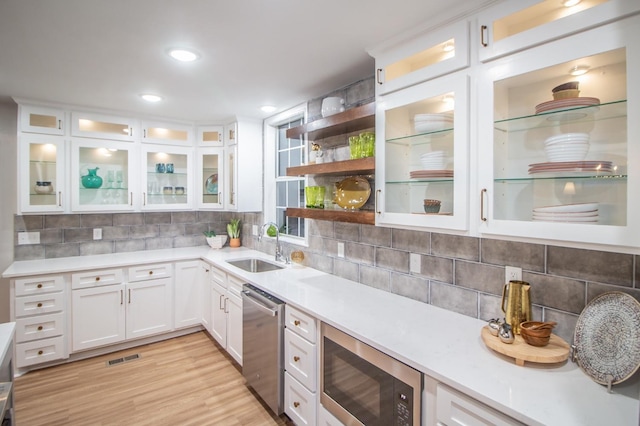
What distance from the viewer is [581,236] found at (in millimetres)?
1088

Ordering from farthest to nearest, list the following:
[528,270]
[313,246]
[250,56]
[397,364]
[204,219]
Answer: [204,219]
[313,246]
[250,56]
[528,270]
[397,364]

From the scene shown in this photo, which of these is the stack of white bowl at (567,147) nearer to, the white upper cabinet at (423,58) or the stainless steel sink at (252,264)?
the white upper cabinet at (423,58)

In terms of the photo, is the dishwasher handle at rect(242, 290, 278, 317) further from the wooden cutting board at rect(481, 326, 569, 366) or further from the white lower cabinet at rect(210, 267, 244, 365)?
the wooden cutting board at rect(481, 326, 569, 366)

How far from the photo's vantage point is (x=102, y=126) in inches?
128

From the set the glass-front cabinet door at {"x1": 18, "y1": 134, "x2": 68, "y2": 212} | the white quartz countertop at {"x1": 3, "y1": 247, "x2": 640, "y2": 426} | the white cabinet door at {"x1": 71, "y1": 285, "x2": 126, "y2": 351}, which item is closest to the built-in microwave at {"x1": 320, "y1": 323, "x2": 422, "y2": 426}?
the white quartz countertop at {"x1": 3, "y1": 247, "x2": 640, "y2": 426}

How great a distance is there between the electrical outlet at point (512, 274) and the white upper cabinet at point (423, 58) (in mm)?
973

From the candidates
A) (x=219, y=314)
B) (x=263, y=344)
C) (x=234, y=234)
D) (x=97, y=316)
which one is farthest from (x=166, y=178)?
(x=263, y=344)

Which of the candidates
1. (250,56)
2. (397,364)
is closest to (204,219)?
(250,56)

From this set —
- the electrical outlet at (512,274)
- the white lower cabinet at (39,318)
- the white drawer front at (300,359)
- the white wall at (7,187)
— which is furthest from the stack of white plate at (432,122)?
the white wall at (7,187)

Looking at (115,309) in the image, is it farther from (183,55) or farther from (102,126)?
(183,55)

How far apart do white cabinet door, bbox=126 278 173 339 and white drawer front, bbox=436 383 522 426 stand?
299 cm

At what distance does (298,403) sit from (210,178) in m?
2.74

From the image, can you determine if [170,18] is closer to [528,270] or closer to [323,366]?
[323,366]

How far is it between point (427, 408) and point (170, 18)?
6.86ft
